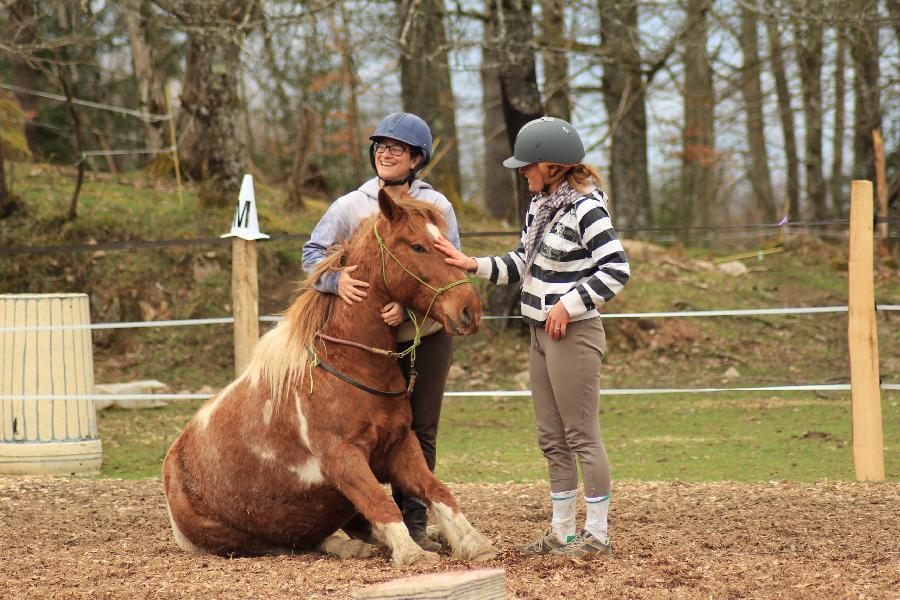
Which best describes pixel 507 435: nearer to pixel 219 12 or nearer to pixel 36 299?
pixel 36 299

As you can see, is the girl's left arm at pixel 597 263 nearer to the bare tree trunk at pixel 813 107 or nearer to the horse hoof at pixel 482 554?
the horse hoof at pixel 482 554

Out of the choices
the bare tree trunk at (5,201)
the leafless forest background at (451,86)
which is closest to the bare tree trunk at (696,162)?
the leafless forest background at (451,86)

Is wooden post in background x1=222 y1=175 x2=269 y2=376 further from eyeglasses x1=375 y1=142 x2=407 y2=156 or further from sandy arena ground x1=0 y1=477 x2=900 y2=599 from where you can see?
eyeglasses x1=375 y1=142 x2=407 y2=156

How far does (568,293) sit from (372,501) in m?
1.00

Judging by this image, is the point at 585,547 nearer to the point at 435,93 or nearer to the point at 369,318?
the point at 369,318

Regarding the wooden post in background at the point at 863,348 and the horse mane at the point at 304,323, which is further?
the wooden post in background at the point at 863,348

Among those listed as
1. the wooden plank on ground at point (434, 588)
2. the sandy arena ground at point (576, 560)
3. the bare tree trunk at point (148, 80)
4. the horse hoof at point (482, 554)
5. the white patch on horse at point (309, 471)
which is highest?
the bare tree trunk at point (148, 80)

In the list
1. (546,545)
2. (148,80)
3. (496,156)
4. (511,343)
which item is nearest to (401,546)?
(546,545)

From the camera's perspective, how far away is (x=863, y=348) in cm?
561

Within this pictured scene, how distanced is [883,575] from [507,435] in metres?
4.56

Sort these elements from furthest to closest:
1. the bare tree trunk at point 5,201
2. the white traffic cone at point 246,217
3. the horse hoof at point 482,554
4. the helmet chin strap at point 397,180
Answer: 1. the bare tree trunk at point 5,201
2. the white traffic cone at point 246,217
3. the helmet chin strap at point 397,180
4. the horse hoof at point 482,554

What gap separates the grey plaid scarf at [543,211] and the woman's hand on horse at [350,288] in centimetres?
62

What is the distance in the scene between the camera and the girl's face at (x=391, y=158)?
13.4 ft

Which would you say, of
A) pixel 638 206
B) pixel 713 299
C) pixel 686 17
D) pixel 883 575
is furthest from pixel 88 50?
pixel 883 575
